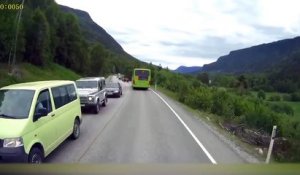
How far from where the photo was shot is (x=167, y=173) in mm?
2602

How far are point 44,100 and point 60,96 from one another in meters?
1.28

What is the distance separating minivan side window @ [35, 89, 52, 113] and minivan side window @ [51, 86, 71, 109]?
0.41m

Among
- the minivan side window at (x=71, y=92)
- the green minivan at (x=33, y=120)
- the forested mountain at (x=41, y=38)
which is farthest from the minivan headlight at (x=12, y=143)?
the forested mountain at (x=41, y=38)

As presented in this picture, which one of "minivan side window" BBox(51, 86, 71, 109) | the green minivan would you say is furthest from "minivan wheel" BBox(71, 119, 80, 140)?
"minivan side window" BBox(51, 86, 71, 109)

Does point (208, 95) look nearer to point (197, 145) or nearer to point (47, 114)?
point (197, 145)

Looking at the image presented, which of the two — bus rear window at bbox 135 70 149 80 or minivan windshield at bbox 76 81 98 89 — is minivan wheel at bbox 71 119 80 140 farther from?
bus rear window at bbox 135 70 149 80

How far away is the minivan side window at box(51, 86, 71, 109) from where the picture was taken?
416 inches

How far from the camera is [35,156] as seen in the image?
8359 mm

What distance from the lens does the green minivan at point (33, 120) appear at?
770 cm

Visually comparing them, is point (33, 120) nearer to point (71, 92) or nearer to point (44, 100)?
point (44, 100)

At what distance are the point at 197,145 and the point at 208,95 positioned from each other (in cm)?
2044
